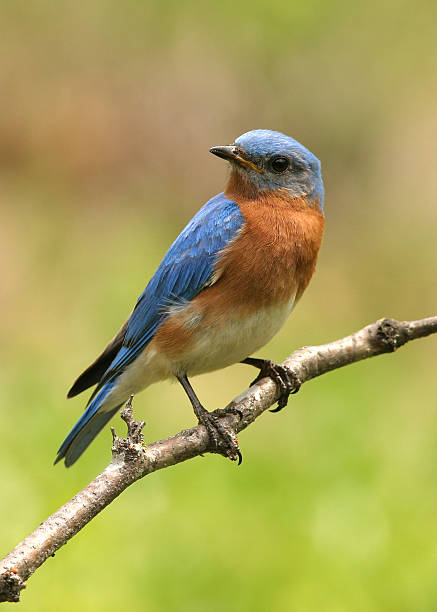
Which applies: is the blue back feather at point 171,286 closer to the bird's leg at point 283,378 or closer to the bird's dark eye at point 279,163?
the bird's dark eye at point 279,163

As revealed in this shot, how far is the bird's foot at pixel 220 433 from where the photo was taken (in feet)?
12.7

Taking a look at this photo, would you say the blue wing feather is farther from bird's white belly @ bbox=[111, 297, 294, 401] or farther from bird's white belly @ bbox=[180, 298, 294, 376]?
bird's white belly @ bbox=[180, 298, 294, 376]

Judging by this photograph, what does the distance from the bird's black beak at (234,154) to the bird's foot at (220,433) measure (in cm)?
123

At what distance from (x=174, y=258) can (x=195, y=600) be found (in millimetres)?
1890

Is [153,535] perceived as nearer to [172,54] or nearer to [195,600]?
[195,600]

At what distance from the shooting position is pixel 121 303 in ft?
26.3

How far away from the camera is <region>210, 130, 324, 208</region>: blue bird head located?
457 centimetres

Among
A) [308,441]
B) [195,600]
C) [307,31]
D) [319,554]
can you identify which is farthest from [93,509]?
[307,31]

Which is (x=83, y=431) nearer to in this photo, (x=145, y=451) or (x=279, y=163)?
(x=145, y=451)

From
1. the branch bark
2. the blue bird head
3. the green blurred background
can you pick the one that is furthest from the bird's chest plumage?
the green blurred background

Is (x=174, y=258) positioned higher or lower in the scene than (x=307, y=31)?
lower

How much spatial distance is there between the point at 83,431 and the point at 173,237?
4.38 m

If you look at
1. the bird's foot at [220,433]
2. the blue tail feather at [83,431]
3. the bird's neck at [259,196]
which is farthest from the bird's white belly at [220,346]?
the bird's neck at [259,196]

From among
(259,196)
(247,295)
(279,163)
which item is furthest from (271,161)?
(247,295)
